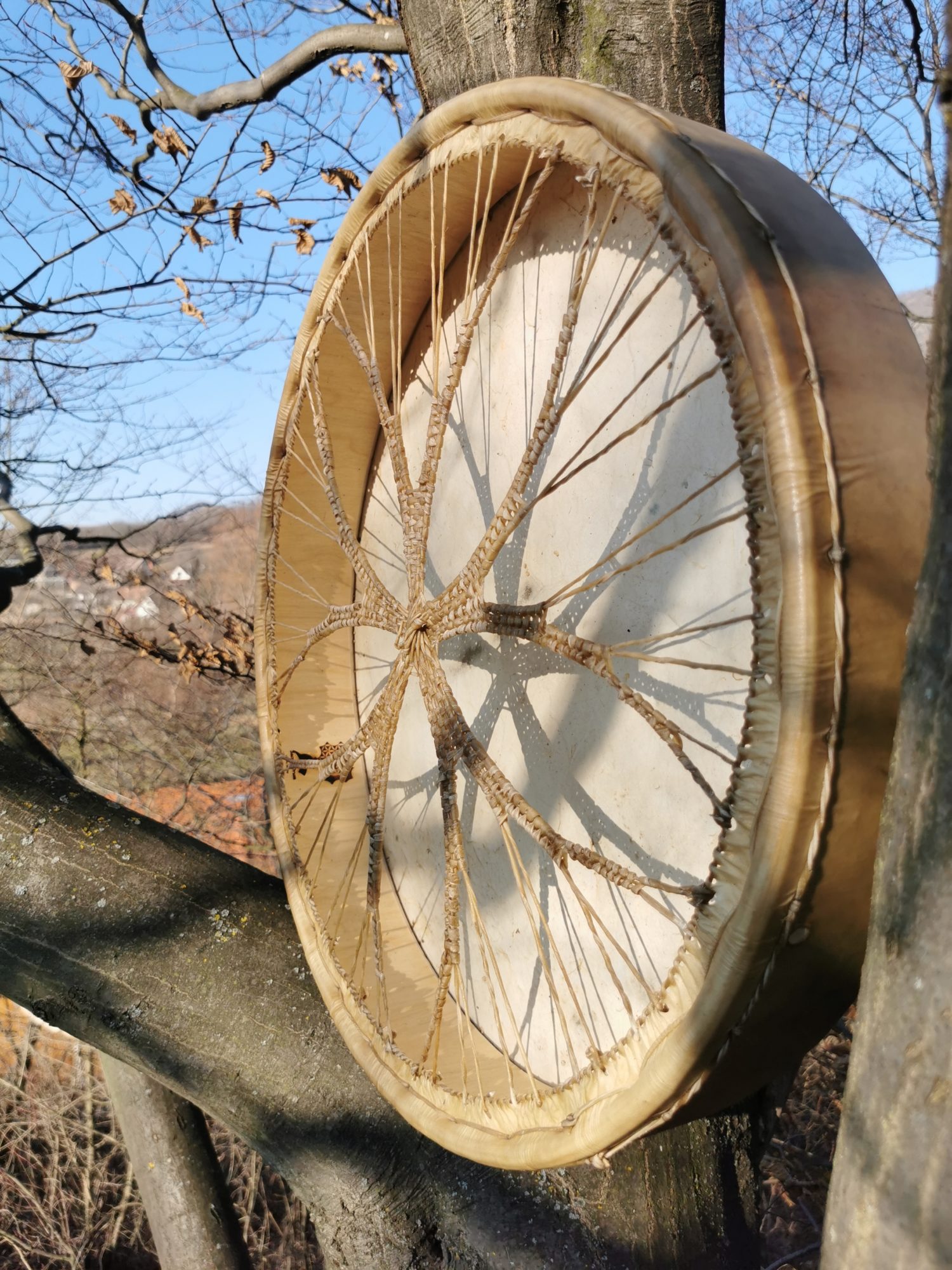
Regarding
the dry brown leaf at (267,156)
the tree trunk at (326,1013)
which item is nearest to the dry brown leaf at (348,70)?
the dry brown leaf at (267,156)

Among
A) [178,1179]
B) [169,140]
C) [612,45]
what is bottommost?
[178,1179]

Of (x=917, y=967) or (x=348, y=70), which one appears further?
(x=348, y=70)

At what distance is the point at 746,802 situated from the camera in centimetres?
60

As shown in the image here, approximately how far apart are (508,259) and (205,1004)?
95cm

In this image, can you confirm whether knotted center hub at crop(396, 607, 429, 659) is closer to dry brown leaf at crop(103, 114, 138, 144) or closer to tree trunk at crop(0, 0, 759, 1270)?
tree trunk at crop(0, 0, 759, 1270)

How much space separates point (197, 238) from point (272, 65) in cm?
70

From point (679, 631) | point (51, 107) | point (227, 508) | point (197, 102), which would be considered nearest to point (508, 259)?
point (679, 631)

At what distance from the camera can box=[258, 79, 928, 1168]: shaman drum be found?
59 centimetres

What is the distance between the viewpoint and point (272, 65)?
8.46ft

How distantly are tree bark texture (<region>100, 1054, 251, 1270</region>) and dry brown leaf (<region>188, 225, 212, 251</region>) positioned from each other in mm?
2426

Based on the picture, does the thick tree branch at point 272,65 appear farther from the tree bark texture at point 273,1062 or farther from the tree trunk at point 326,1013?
the tree bark texture at point 273,1062

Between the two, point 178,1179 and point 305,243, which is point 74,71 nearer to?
point 305,243

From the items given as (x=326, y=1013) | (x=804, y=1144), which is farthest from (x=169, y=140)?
(x=804, y=1144)

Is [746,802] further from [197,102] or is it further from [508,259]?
[197,102]
